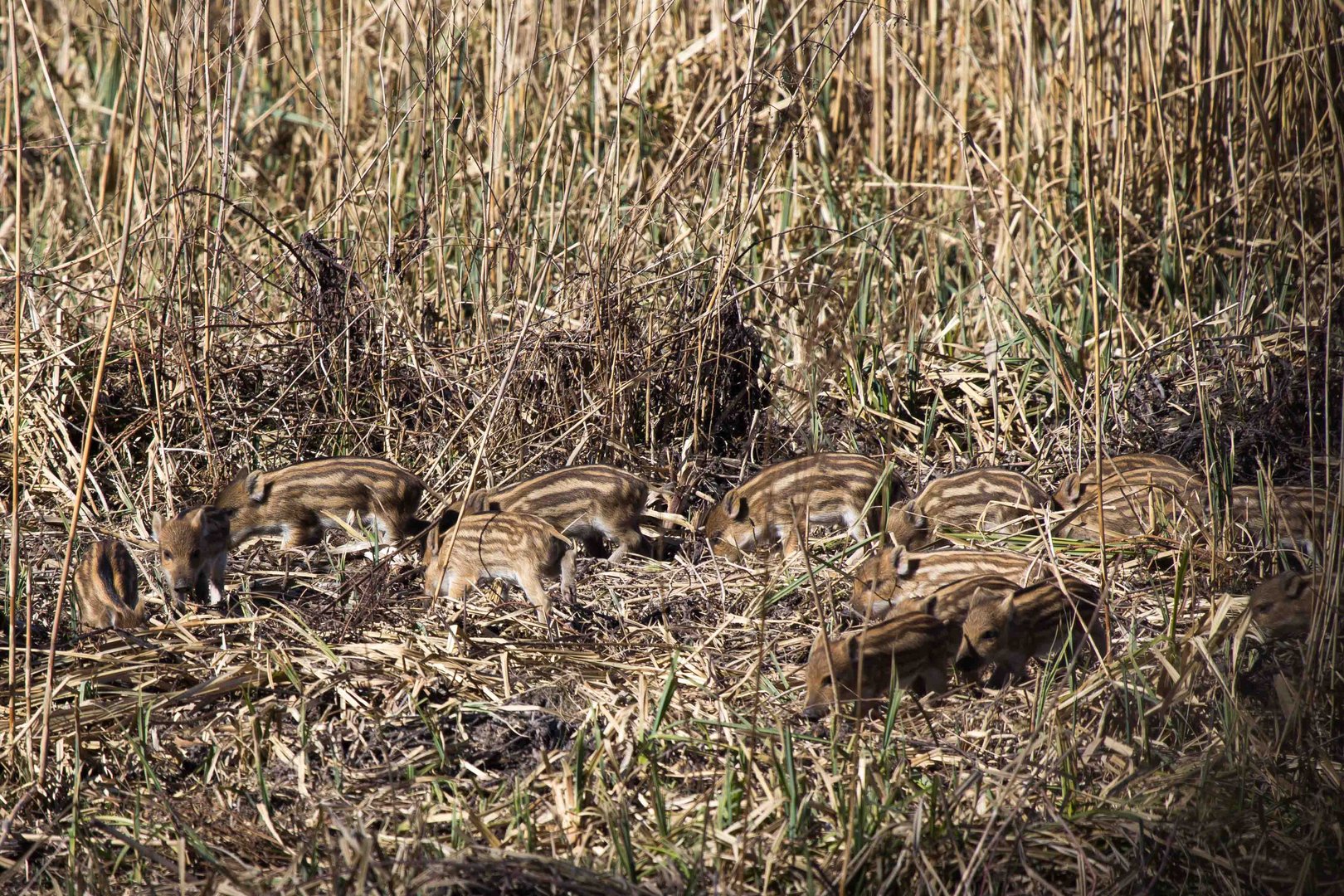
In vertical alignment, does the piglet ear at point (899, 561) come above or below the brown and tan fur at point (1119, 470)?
below

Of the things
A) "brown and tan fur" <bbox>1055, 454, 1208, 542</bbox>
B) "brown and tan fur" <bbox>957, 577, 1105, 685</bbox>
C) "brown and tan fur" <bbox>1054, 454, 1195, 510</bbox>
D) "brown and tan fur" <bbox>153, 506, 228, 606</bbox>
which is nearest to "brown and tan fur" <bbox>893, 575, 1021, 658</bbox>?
"brown and tan fur" <bbox>957, 577, 1105, 685</bbox>

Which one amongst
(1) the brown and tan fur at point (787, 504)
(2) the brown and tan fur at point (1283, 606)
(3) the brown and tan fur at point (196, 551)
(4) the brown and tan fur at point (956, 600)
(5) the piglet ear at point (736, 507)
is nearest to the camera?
(2) the brown and tan fur at point (1283, 606)

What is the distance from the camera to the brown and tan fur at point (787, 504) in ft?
16.6

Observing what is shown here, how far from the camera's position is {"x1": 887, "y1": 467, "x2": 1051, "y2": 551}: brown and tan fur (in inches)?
200

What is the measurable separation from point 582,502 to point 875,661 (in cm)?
158

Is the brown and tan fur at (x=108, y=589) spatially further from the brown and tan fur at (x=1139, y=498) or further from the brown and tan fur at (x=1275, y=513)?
the brown and tan fur at (x=1275, y=513)

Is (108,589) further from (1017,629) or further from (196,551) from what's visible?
(1017,629)

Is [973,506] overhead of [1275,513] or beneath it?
beneath

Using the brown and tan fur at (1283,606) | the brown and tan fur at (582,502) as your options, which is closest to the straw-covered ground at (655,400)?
the brown and tan fur at (1283,606)

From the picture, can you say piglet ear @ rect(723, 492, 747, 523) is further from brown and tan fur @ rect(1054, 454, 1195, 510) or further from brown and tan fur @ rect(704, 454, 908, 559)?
brown and tan fur @ rect(1054, 454, 1195, 510)

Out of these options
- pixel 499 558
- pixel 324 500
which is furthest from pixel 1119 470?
pixel 324 500

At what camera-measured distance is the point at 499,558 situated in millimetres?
4660

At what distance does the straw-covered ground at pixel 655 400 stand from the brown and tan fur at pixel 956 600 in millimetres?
232

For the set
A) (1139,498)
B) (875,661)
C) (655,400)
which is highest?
(655,400)
